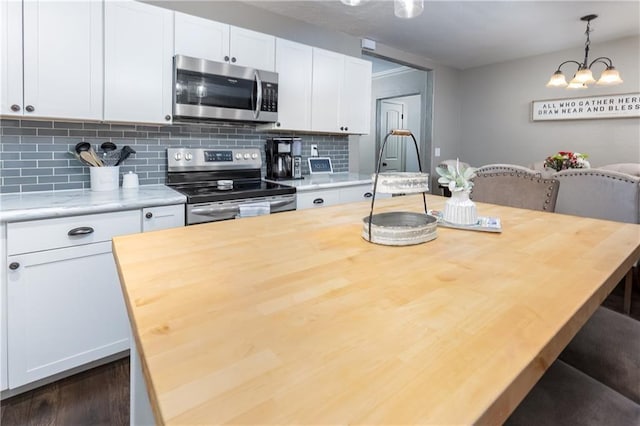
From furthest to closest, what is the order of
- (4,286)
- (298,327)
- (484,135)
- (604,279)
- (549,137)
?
1. (484,135)
2. (549,137)
3. (4,286)
4. (604,279)
5. (298,327)

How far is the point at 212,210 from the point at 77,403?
1.17 meters

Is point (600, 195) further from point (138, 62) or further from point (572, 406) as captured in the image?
point (138, 62)

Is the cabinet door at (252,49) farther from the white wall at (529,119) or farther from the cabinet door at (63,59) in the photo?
the white wall at (529,119)

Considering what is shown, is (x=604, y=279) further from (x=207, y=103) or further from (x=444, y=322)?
(x=207, y=103)

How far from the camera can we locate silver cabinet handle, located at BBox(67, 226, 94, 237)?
178 cm

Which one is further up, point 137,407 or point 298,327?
point 298,327

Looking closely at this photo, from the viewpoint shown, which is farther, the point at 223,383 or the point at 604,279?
the point at 604,279

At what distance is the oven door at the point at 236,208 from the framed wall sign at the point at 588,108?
13.0ft

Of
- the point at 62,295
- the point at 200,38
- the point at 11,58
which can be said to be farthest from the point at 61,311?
the point at 200,38

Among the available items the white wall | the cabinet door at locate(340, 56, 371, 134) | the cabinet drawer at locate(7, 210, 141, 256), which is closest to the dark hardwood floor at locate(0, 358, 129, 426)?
the cabinet drawer at locate(7, 210, 141, 256)

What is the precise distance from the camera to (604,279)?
0.88 m

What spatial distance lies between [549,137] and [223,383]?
5.54 m

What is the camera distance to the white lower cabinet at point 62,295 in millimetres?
1689

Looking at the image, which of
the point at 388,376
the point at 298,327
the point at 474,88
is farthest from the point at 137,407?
the point at 474,88
